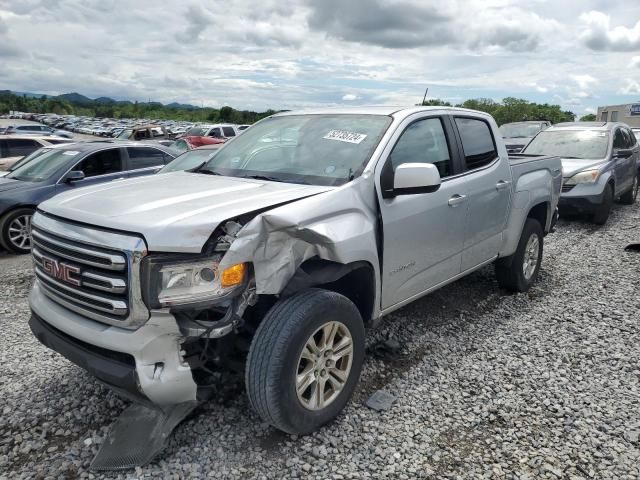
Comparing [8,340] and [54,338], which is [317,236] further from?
[8,340]

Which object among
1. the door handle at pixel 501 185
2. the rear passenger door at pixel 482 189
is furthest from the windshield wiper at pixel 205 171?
the door handle at pixel 501 185

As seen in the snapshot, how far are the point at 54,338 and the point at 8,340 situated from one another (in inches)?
71.3

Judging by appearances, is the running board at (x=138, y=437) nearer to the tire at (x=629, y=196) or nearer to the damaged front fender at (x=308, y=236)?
the damaged front fender at (x=308, y=236)

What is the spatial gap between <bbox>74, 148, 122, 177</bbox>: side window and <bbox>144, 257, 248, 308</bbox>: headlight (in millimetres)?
6337

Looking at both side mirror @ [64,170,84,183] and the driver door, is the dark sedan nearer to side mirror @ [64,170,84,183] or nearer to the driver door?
side mirror @ [64,170,84,183]

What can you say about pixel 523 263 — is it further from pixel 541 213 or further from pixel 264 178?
pixel 264 178

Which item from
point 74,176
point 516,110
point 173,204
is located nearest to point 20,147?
point 74,176

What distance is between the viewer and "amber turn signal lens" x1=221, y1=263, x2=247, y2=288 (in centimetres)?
246

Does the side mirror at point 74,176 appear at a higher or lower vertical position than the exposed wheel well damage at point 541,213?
higher

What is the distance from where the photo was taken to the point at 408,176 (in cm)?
312

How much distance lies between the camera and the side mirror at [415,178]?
122 inches

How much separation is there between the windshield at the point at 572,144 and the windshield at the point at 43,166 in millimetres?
8422

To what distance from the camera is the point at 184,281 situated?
2.42 meters

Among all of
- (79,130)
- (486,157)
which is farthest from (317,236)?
(79,130)
